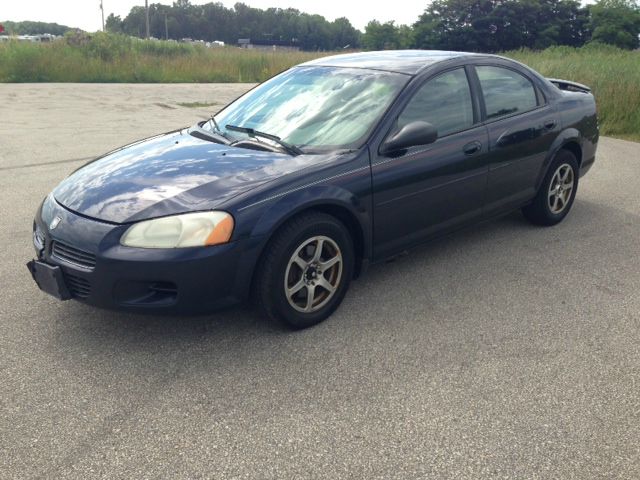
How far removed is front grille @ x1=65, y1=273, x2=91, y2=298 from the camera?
9.79 ft

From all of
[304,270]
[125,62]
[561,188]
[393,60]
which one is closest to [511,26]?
[125,62]

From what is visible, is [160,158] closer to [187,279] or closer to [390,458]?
[187,279]

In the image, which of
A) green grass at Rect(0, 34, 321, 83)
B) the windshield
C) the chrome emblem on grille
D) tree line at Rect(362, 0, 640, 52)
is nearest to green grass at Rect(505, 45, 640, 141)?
the windshield

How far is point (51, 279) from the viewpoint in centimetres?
306

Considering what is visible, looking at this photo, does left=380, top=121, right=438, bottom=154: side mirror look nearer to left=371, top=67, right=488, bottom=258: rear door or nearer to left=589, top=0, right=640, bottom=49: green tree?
left=371, top=67, right=488, bottom=258: rear door

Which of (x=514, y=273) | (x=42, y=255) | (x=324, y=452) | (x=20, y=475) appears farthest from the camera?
(x=514, y=273)

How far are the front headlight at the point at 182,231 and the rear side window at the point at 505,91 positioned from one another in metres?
2.42

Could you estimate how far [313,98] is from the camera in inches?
157

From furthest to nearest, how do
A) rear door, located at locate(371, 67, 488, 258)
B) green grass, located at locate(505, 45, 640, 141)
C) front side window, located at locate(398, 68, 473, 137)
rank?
green grass, located at locate(505, 45, 640, 141) → front side window, located at locate(398, 68, 473, 137) → rear door, located at locate(371, 67, 488, 258)

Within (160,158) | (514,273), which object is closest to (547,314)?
(514,273)

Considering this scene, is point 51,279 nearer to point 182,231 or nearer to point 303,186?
point 182,231

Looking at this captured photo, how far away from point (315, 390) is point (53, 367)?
4.38 feet

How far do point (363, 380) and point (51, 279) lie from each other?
170cm

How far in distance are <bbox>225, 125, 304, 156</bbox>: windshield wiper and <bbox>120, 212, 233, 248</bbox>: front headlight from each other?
781mm
